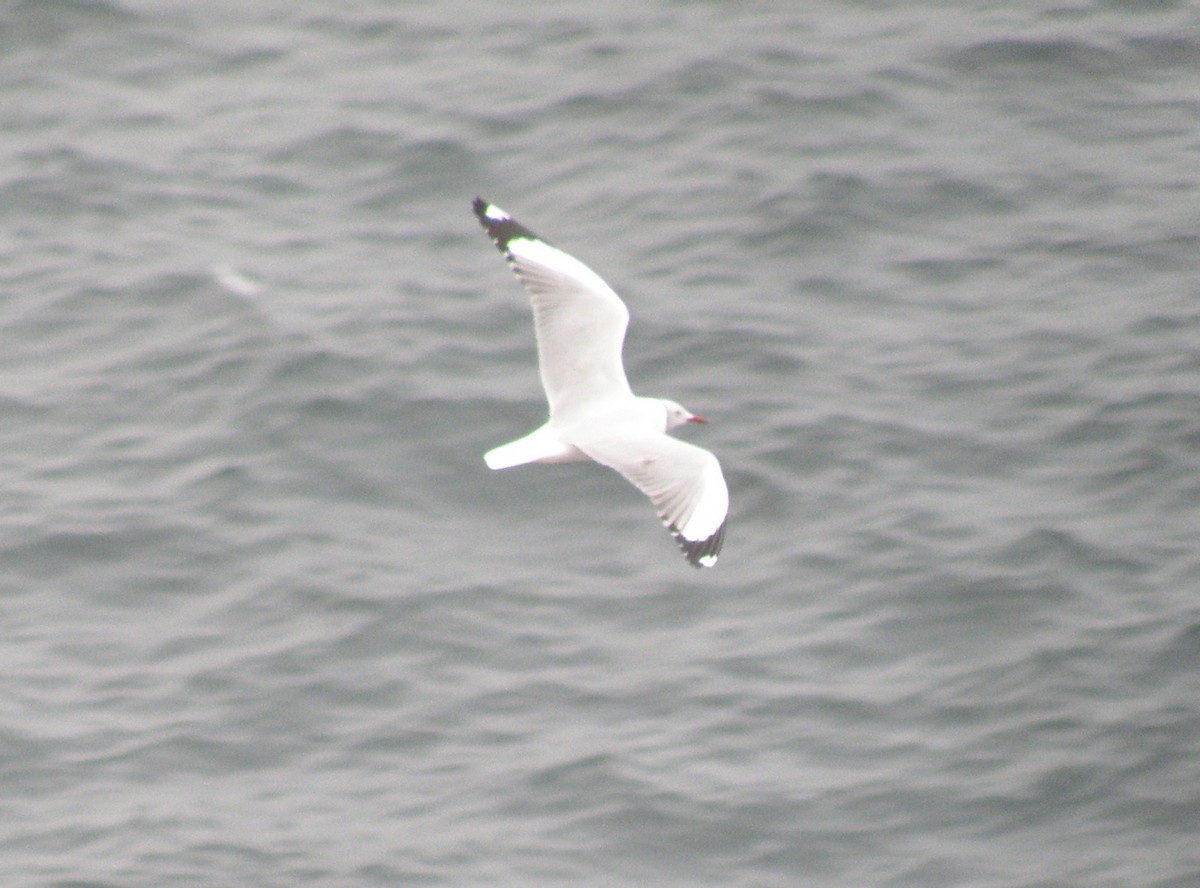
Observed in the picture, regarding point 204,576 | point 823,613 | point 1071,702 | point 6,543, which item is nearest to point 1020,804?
point 1071,702

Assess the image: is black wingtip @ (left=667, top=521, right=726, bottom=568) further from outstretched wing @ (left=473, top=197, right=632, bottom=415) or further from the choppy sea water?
the choppy sea water

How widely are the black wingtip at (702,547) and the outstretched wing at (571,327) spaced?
33.5 inches

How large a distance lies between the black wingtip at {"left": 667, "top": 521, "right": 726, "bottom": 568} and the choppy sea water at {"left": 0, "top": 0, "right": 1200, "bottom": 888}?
1.79 meters

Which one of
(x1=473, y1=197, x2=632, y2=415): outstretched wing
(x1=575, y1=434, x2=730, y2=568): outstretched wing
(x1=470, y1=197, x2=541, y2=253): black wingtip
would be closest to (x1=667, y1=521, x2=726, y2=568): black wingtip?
(x1=575, y1=434, x2=730, y2=568): outstretched wing

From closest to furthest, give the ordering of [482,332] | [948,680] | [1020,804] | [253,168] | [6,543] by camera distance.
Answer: [1020,804] → [948,680] → [6,543] → [482,332] → [253,168]

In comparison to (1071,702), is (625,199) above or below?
above

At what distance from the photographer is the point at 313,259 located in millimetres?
13891

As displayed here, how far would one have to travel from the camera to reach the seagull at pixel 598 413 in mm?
8578

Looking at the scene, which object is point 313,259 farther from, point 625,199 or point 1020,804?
point 1020,804

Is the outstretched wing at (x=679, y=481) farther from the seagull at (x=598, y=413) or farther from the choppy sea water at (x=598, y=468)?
the choppy sea water at (x=598, y=468)

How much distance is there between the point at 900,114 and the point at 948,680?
5.75m

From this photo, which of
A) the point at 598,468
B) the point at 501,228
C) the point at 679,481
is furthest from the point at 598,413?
the point at 598,468

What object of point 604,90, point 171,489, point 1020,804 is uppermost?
point 604,90

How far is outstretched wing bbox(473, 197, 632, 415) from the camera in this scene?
917 centimetres
